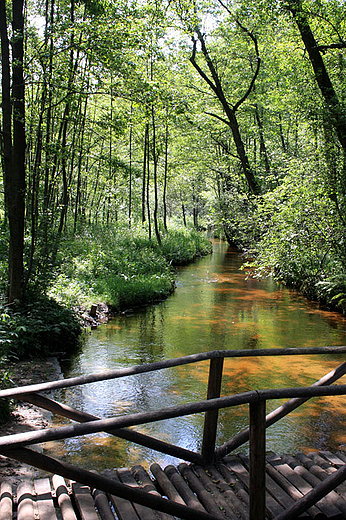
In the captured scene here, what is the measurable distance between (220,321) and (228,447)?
8274 millimetres

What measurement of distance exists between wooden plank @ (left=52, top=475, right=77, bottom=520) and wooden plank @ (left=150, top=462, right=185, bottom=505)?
779 mm

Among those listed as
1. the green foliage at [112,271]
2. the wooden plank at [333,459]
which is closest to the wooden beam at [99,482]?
the wooden plank at [333,459]

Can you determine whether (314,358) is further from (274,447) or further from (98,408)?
(98,408)

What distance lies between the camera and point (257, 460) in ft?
9.78

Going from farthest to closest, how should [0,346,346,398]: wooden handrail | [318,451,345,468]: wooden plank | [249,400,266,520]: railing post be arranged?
[318,451,345,468]: wooden plank < [0,346,346,398]: wooden handrail < [249,400,266,520]: railing post

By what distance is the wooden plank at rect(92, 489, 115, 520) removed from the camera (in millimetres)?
3212

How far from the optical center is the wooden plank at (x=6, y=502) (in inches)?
119

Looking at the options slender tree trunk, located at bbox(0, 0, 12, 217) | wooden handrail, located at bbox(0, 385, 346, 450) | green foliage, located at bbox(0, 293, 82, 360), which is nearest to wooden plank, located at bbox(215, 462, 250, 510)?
wooden handrail, located at bbox(0, 385, 346, 450)

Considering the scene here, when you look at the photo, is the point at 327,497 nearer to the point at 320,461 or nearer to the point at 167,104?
the point at 320,461

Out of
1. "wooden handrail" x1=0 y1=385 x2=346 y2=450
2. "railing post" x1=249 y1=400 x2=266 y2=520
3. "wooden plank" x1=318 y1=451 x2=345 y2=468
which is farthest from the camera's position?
"wooden plank" x1=318 y1=451 x2=345 y2=468

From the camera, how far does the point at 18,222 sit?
29.5 ft

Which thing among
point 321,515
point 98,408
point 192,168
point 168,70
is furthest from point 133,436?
point 192,168

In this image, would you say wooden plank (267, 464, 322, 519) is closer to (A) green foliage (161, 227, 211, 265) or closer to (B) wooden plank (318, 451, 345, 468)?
(B) wooden plank (318, 451, 345, 468)

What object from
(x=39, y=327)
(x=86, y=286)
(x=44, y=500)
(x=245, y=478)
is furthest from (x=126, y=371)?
(x=86, y=286)
